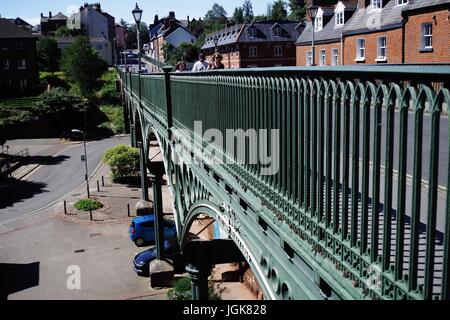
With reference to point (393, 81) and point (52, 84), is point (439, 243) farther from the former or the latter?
point (52, 84)

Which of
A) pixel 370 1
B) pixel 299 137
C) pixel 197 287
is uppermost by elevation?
pixel 370 1

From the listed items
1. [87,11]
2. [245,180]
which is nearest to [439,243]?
[245,180]

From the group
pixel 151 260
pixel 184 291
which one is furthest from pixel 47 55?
pixel 184 291

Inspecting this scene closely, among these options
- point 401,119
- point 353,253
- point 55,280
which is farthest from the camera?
point 55,280

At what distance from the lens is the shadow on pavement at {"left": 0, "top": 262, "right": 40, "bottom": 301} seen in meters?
23.0

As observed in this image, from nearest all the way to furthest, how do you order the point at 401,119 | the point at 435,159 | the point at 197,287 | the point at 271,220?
1. the point at 435,159
2. the point at 401,119
3. the point at 271,220
4. the point at 197,287

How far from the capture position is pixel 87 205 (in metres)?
35.1

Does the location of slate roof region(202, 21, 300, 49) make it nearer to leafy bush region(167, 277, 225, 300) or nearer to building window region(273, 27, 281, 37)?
building window region(273, 27, 281, 37)

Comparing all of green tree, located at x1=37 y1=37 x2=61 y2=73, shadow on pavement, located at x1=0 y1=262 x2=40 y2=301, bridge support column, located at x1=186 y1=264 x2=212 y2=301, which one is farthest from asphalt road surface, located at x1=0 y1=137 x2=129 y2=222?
green tree, located at x1=37 y1=37 x2=61 y2=73

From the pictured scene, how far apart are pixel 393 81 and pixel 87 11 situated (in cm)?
13682

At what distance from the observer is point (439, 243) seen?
14.0 feet

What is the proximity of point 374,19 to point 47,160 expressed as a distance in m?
34.7

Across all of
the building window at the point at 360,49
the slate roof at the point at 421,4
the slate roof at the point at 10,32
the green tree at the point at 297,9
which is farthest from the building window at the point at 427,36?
the green tree at the point at 297,9

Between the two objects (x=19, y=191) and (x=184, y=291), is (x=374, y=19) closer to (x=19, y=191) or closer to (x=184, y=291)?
(x=184, y=291)
